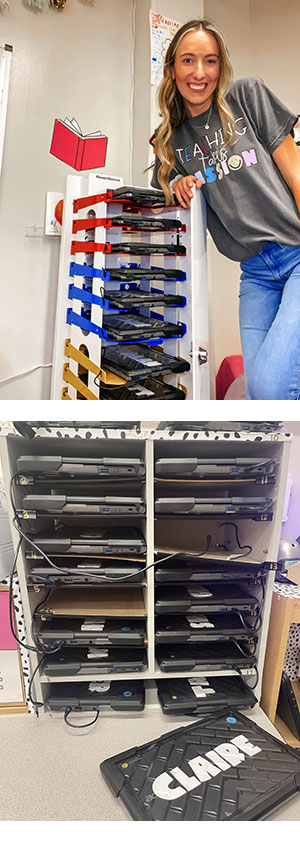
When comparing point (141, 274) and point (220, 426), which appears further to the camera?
point (141, 274)

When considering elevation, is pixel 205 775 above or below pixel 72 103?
below

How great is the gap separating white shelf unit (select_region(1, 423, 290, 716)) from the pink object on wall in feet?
0.09

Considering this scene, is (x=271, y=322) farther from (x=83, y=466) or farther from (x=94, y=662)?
(x=94, y=662)

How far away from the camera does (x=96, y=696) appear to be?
0.87 metres

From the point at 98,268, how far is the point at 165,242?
179mm

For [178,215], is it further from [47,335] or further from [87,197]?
[47,335]

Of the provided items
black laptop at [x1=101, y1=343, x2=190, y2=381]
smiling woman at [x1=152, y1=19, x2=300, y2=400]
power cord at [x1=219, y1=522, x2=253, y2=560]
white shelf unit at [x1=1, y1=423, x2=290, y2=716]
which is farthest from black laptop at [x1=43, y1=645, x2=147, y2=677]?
black laptop at [x1=101, y1=343, x2=190, y2=381]

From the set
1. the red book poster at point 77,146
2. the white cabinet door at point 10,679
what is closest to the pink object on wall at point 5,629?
the white cabinet door at point 10,679

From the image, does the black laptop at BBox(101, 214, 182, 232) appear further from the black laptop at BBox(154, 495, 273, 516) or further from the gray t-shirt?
the black laptop at BBox(154, 495, 273, 516)

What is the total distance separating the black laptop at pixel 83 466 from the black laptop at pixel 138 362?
21.0 inches

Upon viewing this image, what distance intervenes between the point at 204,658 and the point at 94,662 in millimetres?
177

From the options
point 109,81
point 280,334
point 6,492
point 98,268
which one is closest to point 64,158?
point 109,81

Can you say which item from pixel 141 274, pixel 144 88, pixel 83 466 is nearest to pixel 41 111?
pixel 144 88

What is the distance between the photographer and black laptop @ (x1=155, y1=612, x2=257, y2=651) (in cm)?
87
